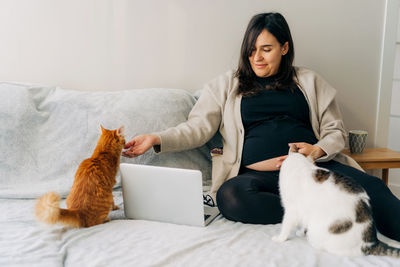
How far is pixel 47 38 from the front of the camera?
1879 millimetres

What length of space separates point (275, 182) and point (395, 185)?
129 cm

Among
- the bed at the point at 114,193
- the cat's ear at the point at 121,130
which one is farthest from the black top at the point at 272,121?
the cat's ear at the point at 121,130

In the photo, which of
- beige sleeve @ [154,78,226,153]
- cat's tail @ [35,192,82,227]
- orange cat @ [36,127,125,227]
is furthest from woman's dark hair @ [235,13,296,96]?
cat's tail @ [35,192,82,227]

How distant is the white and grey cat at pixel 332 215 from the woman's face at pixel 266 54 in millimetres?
618

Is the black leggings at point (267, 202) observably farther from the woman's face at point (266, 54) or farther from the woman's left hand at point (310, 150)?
the woman's face at point (266, 54)

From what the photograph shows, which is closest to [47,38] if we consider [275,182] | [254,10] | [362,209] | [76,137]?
[76,137]

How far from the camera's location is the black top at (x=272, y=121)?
1.50 metres

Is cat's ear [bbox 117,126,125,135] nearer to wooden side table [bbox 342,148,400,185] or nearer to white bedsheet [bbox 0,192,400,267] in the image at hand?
white bedsheet [bbox 0,192,400,267]

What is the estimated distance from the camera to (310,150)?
1.44 metres

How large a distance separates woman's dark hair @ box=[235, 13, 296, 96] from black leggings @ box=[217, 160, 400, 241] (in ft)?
1.50

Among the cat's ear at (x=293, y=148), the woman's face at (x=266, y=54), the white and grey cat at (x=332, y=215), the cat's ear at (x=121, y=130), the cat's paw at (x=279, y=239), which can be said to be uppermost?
the woman's face at (x=266, y=54)

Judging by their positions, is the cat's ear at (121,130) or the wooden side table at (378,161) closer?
the cat's ear at (121,130)

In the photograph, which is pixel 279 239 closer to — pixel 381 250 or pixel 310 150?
pixel 381 250

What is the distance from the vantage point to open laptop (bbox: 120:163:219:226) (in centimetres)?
120
